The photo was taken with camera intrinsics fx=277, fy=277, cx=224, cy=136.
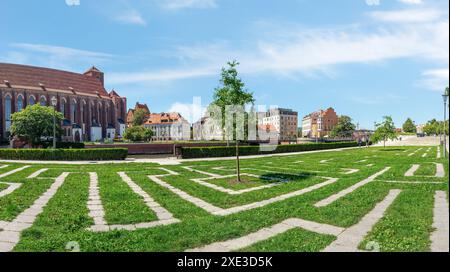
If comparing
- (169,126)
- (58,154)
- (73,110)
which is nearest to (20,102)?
(73,110)

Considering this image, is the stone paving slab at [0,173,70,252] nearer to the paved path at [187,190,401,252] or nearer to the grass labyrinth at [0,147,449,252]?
the grass labyrinth at [0,147,449,252]

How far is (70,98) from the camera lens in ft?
260

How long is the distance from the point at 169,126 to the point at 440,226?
10305 centimetres

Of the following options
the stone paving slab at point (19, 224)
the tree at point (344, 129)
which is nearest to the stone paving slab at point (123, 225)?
the stone paving slab at point (19, 224)

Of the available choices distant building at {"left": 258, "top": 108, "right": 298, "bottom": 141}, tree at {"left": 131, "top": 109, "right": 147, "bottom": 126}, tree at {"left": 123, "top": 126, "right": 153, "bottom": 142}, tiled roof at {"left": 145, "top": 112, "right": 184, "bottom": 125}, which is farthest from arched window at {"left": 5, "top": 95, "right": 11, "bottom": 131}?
distant building at {"left": 258, "top": 108, "right": 298, "bottom": 141}

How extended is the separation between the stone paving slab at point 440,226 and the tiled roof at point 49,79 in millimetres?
84981

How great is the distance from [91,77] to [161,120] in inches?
1124

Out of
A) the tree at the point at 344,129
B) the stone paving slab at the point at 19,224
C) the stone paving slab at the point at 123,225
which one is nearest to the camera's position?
the stone paving slab at the point at 19,224

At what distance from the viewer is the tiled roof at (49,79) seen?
70500 mm

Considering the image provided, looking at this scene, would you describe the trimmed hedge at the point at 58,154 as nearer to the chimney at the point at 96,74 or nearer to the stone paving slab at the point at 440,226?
the stone paving slab at the point at 440,226

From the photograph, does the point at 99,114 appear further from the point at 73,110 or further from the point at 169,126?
the point at 169,126
